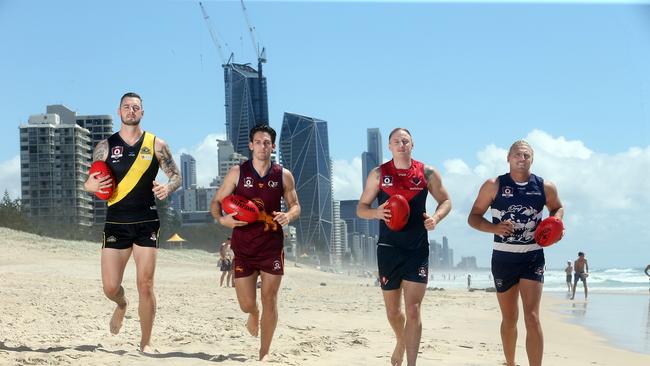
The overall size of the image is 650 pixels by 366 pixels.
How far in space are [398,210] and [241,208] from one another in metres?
1.56

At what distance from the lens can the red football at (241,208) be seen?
7742 millimetres

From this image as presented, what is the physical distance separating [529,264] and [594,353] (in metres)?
6.45

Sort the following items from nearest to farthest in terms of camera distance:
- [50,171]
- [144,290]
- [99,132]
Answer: [144,290]
[50,171]
[99,132]

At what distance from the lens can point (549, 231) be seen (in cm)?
701

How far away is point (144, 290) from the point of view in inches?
317

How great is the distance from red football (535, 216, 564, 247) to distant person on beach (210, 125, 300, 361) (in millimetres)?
2396

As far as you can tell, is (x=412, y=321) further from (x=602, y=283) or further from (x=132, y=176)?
(x=602, y=283)

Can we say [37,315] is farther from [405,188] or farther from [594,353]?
[594,353]

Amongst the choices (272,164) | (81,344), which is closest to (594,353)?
(272,164)

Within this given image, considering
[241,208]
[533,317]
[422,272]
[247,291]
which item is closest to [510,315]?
[533,317]

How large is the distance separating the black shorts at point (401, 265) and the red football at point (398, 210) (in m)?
0.34

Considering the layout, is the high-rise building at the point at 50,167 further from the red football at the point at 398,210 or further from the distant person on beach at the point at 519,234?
the distant person on beach at the point at 519,234

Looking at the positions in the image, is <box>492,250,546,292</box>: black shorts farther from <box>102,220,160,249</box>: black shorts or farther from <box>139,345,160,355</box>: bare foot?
<box>139,345,160,355</box>: bare foot

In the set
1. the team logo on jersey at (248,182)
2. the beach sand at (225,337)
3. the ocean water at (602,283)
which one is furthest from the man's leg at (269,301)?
the ocean water at (602,283)
